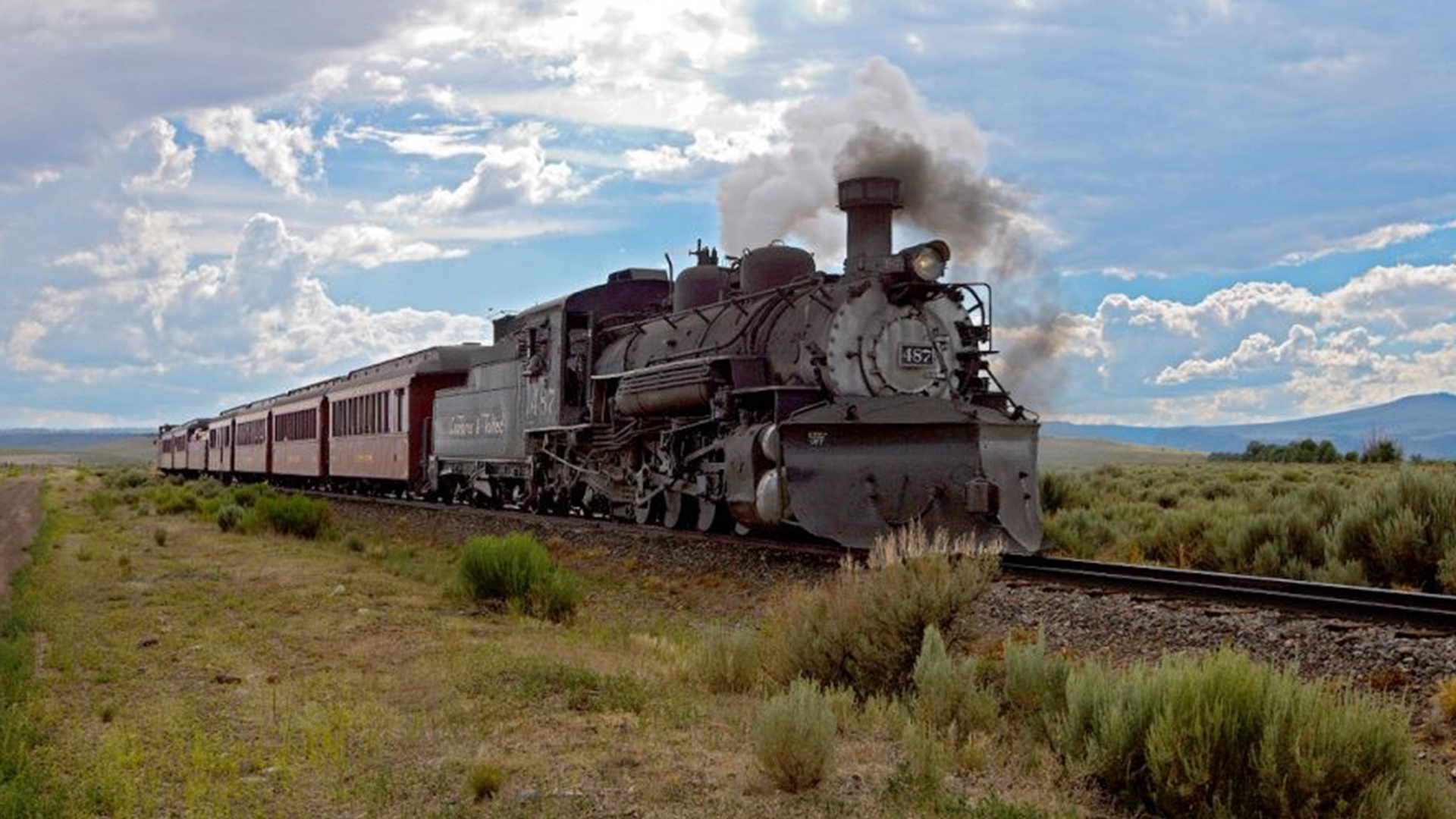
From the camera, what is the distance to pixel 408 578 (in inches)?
593

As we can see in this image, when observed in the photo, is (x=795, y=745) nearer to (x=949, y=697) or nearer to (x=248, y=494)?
(x=949, y=697)

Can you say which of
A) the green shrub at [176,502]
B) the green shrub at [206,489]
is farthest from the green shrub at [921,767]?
the green shrub at [206,489]

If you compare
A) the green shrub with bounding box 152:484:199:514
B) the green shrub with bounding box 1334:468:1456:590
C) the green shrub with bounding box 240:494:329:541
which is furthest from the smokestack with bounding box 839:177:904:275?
the green shrub with bounding box 152:484:199:514

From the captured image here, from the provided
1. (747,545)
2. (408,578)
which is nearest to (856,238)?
(747,545)

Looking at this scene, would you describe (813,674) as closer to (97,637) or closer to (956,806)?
(956,806)

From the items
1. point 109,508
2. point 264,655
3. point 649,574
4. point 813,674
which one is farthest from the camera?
point 109,508

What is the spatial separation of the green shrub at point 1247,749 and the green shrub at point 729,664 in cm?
277

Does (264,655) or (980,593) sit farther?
→ (264,655)

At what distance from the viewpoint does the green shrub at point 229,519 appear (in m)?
Result: 23.8

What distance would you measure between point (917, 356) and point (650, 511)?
16.1ft

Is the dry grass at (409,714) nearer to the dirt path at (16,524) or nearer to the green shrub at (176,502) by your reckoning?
the dirt path at (16,524)

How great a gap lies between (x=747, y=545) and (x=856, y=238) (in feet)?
12.4

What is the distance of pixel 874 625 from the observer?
764cm

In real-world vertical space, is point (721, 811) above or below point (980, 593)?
below
